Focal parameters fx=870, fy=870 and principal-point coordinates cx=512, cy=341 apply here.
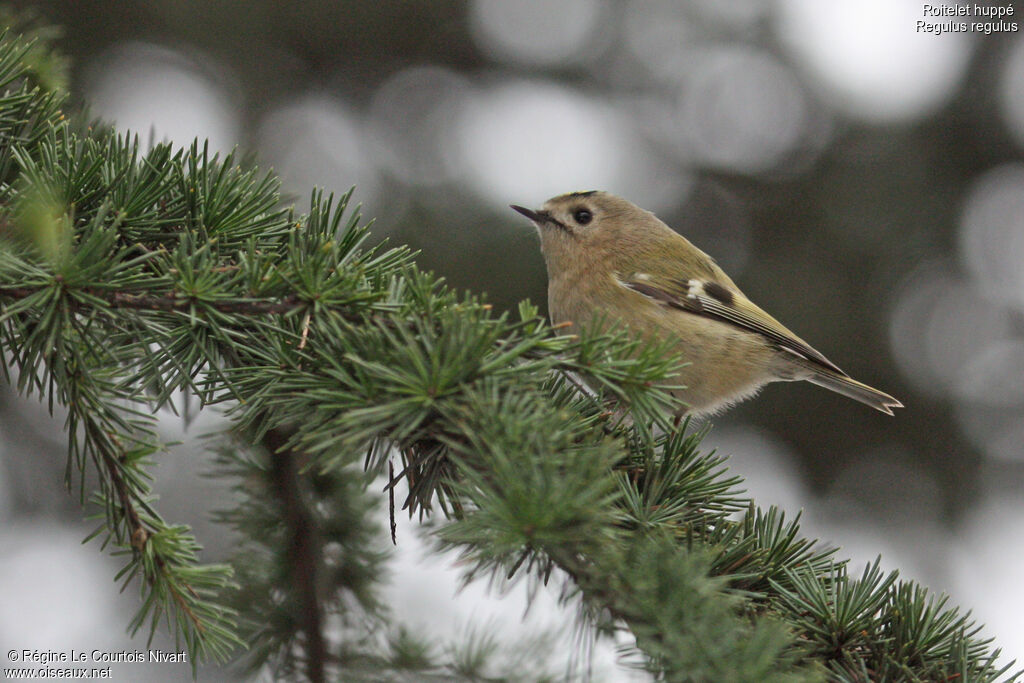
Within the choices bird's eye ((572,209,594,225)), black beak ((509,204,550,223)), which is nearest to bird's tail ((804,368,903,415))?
bird's eye ((572,209,594,225))

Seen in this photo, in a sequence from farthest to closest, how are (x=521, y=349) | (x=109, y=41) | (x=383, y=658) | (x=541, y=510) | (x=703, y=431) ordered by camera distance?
1. (x=109, y=41)
2. (x=383, y=658)
3. (x=703, y=431)
4. (x=521, y=349)
5. (x=541, y=510)

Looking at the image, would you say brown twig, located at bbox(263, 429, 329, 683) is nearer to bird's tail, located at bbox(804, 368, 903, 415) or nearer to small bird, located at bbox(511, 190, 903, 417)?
small bird, located at bbox(511, 190, 903, 417)

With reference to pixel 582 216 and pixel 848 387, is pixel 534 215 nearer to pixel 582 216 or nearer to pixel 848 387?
pixel 582 216

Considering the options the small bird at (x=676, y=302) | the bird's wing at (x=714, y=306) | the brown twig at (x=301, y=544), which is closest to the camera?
the brown twig at (x=301, y=544)

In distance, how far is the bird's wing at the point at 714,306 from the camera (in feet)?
9.48

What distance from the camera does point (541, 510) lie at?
1068 millimetres

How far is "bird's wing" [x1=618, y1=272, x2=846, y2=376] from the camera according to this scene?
289 cm

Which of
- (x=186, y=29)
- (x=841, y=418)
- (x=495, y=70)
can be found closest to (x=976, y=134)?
(x=841, y=418)

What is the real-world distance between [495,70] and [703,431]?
281 centimetres

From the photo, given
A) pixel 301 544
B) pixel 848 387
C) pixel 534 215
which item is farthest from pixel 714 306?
pixel 301 544

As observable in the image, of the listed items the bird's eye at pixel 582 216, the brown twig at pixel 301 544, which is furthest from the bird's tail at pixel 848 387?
the brown twig at pixel 301 544

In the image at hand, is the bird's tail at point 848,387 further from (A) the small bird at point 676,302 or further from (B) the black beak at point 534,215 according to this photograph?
(B) the black beak at point 534,215

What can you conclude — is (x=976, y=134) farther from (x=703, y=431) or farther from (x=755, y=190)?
(x=703, y=431)

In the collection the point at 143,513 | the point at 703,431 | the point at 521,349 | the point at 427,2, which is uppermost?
the point at 427,2
